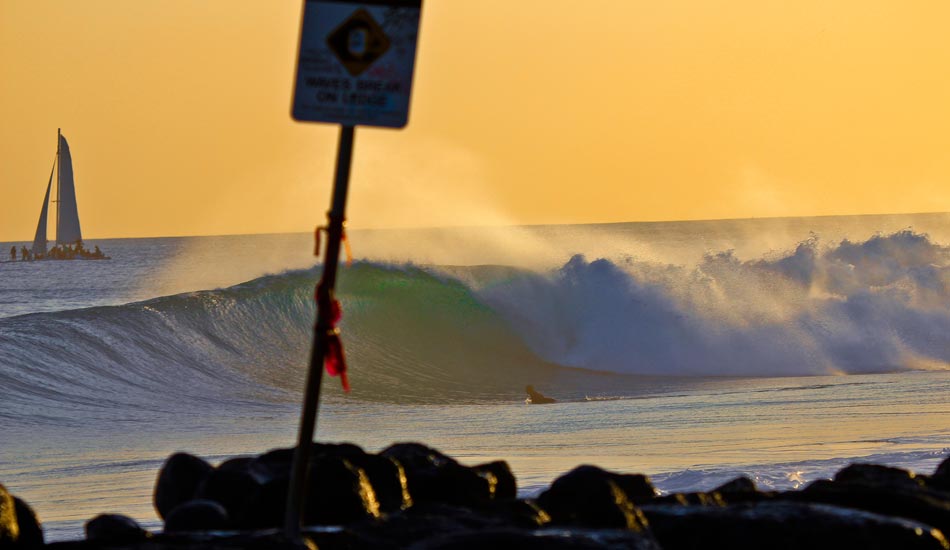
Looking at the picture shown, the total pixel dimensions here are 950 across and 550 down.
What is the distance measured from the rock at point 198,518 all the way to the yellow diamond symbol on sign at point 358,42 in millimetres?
2569

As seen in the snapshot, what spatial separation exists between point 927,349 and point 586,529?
25039 mm

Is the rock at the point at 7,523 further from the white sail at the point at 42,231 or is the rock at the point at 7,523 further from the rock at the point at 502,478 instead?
the white sail at the point at 42,231

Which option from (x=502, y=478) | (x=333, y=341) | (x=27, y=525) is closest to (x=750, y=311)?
(x=502, y=478)

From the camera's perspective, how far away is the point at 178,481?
8.76 metres

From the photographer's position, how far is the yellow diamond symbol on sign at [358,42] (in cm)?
573

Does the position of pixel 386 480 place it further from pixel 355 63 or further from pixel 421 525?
pixel 355 63

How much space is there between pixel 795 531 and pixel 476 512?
153 cm

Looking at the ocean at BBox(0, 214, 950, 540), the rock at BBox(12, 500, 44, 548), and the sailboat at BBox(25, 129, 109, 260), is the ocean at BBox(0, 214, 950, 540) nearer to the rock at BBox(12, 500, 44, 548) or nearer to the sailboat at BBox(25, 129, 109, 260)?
the rock at BBox(12, 500, 44, 548)

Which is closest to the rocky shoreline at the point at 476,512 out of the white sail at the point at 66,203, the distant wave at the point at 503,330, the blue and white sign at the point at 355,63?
the blue and white sign at the point at 355,63

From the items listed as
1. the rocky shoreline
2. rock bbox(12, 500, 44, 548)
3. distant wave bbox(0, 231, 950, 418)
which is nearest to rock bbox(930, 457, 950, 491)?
the rocky shoreline

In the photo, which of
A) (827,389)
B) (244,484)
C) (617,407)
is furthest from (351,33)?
(827,389)

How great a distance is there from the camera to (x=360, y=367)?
2884cm

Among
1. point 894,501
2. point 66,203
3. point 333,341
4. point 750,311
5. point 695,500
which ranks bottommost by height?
point 695,500

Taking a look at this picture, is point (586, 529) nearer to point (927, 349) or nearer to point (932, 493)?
point (932, 493)
